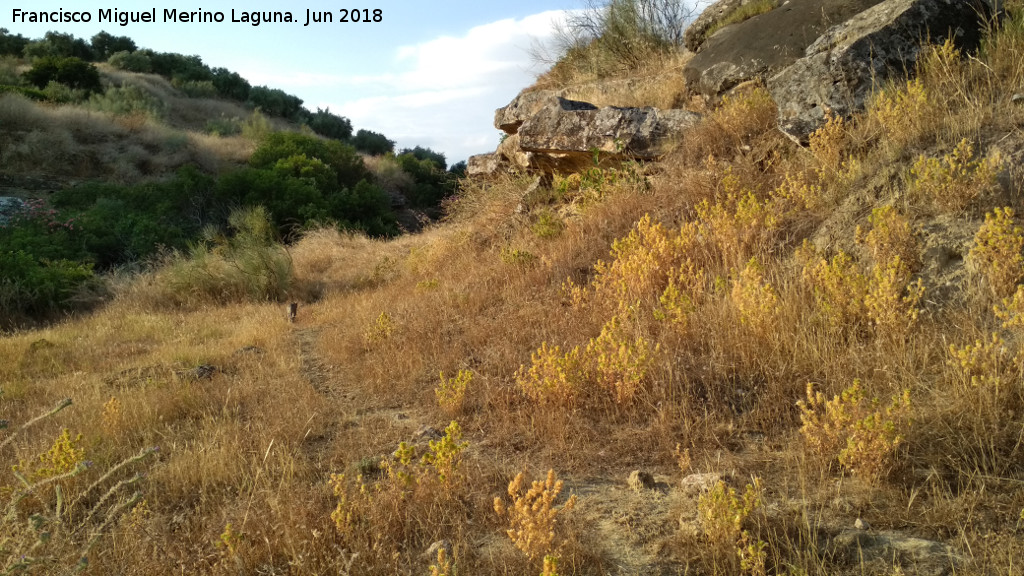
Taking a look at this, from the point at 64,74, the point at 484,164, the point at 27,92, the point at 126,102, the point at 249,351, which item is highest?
the point at 64,74

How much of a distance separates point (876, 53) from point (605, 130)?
3321 mm

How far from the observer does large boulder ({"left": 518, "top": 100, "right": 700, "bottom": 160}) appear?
841cm

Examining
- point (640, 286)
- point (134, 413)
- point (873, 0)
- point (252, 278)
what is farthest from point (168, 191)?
point (873, 0)

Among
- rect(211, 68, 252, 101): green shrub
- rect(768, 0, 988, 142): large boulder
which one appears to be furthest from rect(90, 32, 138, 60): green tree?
rect(768, 0, 988, 142): large boulder

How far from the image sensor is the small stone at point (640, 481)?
3285mm

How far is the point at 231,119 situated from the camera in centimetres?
2773

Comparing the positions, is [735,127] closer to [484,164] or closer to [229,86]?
[484,164]

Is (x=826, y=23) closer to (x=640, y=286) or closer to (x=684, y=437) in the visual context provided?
(x=640, y=286)

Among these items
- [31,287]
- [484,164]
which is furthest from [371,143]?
[31,287]

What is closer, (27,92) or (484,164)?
(484,164)

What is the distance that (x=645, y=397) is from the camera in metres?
4.05

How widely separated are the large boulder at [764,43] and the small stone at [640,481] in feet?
20.4

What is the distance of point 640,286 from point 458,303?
85.8 inches

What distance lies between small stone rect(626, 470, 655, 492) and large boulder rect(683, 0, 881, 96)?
245 inches
